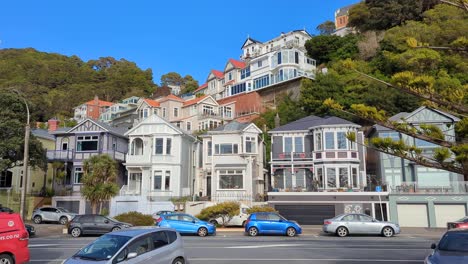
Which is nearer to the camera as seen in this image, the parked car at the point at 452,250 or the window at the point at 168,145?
the parked car at the point at 452,250

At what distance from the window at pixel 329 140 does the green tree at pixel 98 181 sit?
19.2m

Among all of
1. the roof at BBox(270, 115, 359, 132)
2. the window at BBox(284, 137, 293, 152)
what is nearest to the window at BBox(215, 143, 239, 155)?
the roof at BBox(270, 115, 359, 132)

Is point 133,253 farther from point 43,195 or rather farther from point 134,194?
point 43,195

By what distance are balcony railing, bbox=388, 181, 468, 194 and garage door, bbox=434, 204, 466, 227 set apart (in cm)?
115

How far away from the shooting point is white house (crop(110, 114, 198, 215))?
36.1 meters

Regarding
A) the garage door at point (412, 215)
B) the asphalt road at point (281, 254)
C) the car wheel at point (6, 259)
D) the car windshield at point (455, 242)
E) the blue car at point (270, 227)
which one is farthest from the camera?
the garage door at point (412, 215)

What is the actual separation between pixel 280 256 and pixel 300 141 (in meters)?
25.7

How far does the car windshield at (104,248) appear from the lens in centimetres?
883

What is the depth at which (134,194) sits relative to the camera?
1454 inches

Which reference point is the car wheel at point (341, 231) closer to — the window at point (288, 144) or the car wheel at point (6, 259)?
the window at point (288, 144)

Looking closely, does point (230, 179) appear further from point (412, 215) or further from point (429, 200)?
point (429, 200)

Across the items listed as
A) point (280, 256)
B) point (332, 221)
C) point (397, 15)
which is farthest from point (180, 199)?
point (397, 15)

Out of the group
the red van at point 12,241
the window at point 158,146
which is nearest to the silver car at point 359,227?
the red van at point 12,241

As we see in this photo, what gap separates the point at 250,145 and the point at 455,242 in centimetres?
2896
